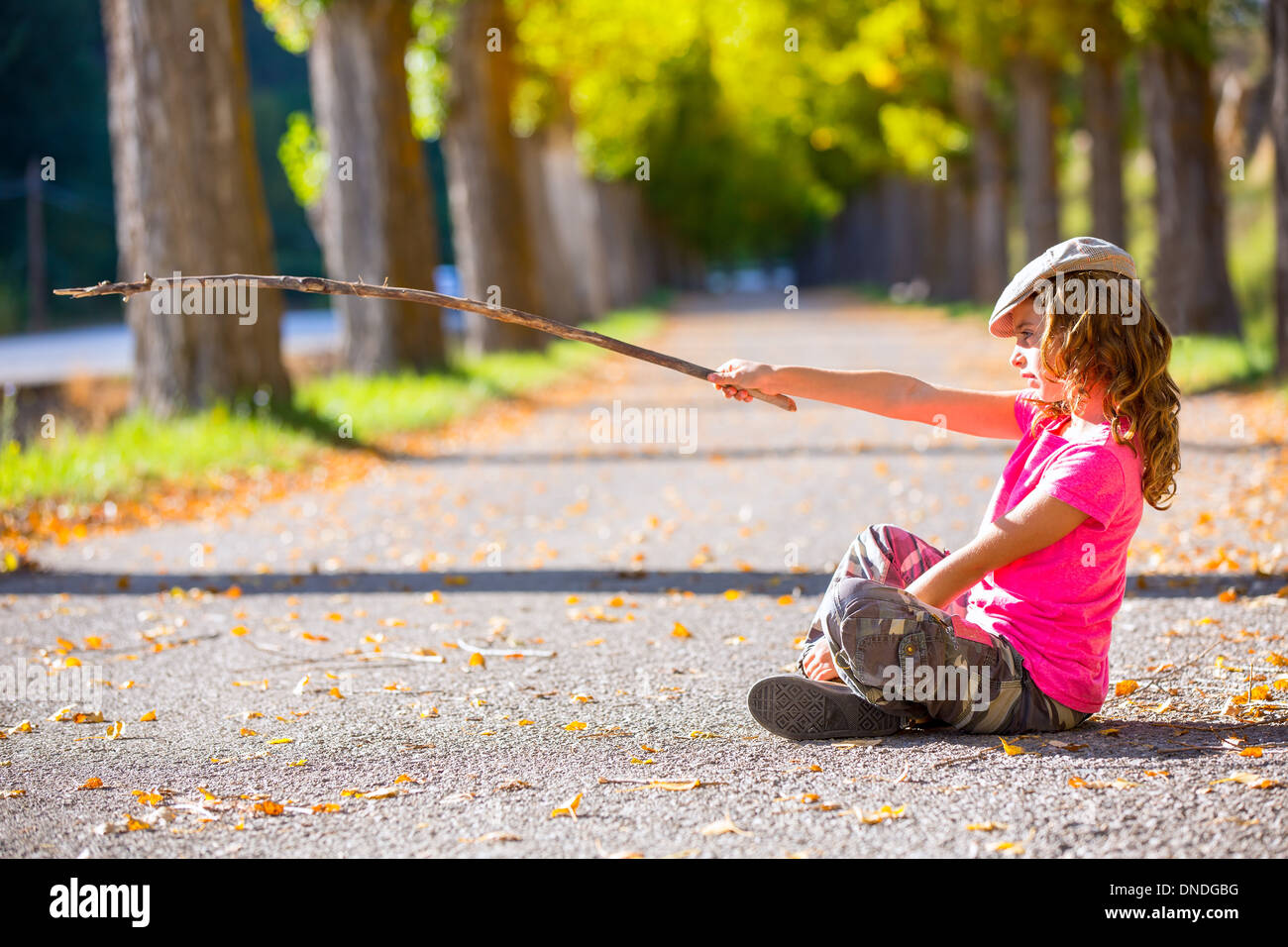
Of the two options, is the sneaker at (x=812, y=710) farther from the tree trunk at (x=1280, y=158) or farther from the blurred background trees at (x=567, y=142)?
the tree trunk at (x=1280, y=158)

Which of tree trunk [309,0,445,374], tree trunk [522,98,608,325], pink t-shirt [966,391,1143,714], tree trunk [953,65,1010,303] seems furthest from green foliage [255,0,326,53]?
tree trunk [953,65,1010,303]

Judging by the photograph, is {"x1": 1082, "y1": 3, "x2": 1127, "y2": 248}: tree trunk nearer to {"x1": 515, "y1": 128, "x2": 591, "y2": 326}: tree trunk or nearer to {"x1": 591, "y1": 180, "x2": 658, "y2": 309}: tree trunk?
{"x1": 515, "y1": 128, "x2": 591, "y2": 326}: tree trunk

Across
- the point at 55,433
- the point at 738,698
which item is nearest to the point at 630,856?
the point at 738,698

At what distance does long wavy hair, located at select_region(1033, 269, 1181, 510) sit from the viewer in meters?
3.75

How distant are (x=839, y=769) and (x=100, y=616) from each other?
400cm

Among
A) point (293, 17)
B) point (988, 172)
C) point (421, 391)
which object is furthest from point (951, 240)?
point (421, 391)

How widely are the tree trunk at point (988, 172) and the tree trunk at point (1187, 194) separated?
13.1 meters

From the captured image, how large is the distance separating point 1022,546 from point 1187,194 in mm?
14176

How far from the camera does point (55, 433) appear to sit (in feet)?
35.3

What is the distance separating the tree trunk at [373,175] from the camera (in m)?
16.8

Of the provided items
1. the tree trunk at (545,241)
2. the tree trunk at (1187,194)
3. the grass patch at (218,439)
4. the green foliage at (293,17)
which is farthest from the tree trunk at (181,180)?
the tree trunk at (545,241)

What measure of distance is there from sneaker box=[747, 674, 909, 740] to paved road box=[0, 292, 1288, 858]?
0.07 metres

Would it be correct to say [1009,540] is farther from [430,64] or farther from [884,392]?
[430,64]
